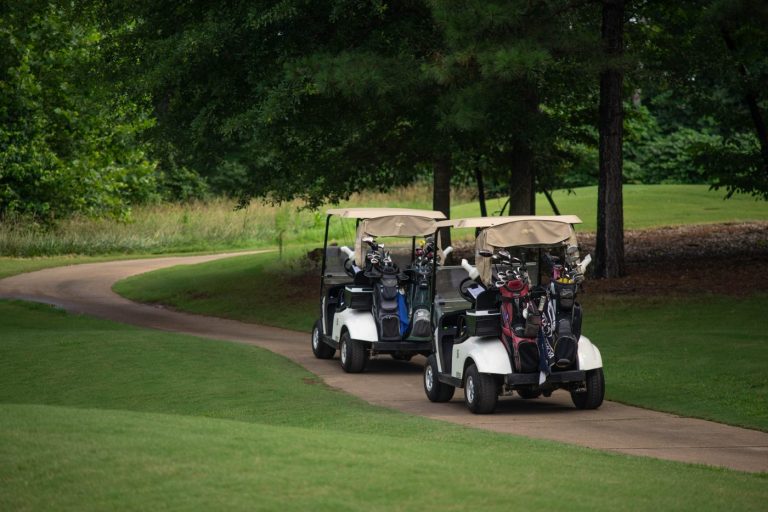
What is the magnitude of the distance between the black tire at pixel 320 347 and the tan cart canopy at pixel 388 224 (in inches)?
57.1

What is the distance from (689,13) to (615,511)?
19480mm

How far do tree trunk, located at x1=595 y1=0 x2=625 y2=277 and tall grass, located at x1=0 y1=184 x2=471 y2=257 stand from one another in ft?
62.1

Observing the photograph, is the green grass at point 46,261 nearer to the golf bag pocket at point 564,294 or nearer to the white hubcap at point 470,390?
the white hubcap at point 470,390

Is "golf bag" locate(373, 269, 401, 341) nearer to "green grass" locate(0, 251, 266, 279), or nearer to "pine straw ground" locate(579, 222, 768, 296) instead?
"pine straw ground" locate(579, 222, 768, 296)

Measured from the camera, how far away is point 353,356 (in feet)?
52.3

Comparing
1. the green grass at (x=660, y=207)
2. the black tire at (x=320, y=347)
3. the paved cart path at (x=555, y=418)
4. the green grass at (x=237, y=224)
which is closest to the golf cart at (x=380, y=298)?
the black tire at (x=320, y=347)

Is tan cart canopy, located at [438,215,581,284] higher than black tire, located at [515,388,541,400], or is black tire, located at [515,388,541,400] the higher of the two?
tan cart canopy, located at [438,215,581,284]

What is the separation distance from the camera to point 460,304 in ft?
50.5

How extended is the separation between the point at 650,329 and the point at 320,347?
5.07 meters

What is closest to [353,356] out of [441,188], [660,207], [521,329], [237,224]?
[521,329]

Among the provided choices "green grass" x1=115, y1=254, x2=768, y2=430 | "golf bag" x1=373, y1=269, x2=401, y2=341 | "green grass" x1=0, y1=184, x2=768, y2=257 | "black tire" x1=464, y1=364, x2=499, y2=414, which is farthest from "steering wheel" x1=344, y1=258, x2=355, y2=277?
"green grass" x1=0, y1=184, x2=768, y2=257

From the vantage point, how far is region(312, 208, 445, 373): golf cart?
15766 millimetres

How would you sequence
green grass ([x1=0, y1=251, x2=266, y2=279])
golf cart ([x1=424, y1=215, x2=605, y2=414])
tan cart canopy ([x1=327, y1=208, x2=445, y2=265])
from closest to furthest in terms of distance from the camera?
golf cart ([x1=424, y1=215, x2=605, y2=414]) → tan cart canopy ([x1=327, y1=208, x2=445, y2=265]) → green grass ([x1=0, y1=251, x2=266, y2=279])

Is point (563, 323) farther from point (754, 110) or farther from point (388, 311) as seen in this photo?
point (754, 110)
